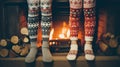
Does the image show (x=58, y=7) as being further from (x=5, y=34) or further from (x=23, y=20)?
(x=5, y=34)

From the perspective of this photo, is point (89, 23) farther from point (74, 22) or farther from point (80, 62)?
point (80, 62)

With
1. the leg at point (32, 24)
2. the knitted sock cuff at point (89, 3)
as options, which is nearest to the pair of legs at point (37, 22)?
the leg at point (32, 24)

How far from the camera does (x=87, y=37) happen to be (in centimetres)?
293

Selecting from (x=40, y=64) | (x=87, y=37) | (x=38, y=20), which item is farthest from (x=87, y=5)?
(x=40, y=64)

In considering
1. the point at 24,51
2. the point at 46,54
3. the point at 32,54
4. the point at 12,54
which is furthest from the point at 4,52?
the point at 46,54

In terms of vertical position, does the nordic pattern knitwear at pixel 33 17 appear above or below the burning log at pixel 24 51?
above

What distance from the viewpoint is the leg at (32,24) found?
2908 mm

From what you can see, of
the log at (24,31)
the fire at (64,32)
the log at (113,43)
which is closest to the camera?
the log at (113,43)

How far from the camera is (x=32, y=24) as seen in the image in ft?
9.70

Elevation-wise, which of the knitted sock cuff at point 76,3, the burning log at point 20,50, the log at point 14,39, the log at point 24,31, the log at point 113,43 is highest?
the knitted sock cuff at point 76,3

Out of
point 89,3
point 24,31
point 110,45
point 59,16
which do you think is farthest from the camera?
point 59,16

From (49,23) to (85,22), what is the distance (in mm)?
361

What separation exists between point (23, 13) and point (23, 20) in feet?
0.26

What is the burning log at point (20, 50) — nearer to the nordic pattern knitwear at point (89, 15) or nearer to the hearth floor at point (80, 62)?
the hearth floor at point (80, 62)
